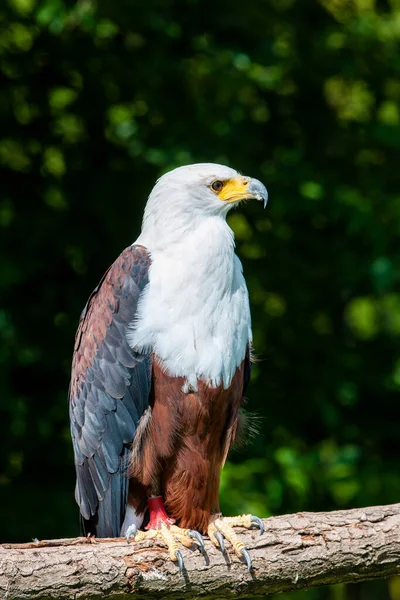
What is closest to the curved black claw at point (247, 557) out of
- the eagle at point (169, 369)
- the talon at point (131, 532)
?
the eagle at point (169, 369)

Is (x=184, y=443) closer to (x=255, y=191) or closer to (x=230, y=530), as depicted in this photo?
(x=230, y=530)

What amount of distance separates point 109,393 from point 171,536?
867 millimetres

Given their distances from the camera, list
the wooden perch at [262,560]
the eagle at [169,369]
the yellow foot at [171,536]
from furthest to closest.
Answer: the eagle at [169,369] < the yellow foot at [171,536] < the wooden perch at [262,560]

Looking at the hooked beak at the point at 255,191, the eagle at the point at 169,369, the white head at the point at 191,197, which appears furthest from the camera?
the hooked beak at the point at 255,191

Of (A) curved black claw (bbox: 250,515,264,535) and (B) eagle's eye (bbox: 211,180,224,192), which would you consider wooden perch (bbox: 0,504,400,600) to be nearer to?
(A) curved black claw (bbox: 250,515,264,535)

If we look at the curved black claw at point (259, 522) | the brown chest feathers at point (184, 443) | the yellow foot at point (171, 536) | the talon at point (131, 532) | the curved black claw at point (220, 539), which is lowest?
the talon at point (131, 532)

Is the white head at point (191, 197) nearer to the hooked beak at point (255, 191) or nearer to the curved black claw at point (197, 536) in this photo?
the hooked beak at point (255, 191)

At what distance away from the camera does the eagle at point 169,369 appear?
4.74 meters

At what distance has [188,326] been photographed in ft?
15.5

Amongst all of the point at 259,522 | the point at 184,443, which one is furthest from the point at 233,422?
the point at 259,522

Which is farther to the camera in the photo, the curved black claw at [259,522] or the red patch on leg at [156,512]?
the red patch on leg at [156,512]

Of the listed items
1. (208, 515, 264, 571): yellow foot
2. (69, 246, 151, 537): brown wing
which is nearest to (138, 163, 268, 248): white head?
(69, 246, 151, 537): brown wing

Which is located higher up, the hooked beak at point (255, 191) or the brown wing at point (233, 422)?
the hooked beak at point (255, 191)

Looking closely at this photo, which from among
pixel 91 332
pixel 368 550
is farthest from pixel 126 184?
pixel 368 550
